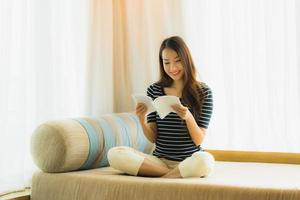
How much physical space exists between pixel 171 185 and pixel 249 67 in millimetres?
1107

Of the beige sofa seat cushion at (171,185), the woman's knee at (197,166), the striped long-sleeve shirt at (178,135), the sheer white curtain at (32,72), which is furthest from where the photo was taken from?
the striped long-sleeve shirt at (178,135)

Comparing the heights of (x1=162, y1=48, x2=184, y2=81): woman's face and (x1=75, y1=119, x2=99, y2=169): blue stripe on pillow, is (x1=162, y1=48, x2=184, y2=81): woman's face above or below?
above

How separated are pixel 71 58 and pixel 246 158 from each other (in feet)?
3.85


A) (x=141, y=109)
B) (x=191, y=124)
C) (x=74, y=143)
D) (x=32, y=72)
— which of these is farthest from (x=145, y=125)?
(x=32, y=72)

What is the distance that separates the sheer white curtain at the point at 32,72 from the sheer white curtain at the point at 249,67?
2.45 ft

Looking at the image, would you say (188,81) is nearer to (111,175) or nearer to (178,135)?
(178,135)

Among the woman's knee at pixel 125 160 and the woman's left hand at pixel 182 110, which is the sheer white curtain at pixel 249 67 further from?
the woman's knee at pixel 125 160

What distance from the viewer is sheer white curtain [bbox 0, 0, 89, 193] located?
85.2 inches

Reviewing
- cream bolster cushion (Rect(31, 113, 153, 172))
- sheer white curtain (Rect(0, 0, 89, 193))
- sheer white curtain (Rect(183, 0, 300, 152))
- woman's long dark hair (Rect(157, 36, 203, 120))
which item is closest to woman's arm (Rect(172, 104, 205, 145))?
woman's long dark hair (Rect(157, 36, 203, 120))

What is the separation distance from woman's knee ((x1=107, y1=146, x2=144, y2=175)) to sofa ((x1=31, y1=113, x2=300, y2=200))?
0.17 feet

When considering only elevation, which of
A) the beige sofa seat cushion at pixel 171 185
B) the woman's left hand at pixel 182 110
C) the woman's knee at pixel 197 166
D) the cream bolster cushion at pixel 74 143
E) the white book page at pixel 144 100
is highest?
the white book page at pixel 144 100

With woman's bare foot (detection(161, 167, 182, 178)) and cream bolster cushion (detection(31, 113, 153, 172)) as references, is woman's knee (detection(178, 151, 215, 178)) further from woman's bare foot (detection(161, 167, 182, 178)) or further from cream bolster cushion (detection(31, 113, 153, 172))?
cream bolster cushion (detection(31, 113, 153, 172))

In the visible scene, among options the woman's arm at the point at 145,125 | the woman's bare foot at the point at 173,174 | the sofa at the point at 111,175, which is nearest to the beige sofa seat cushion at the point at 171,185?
the sofa at the point at 111,175

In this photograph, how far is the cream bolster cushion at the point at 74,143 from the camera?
6.98 ft
